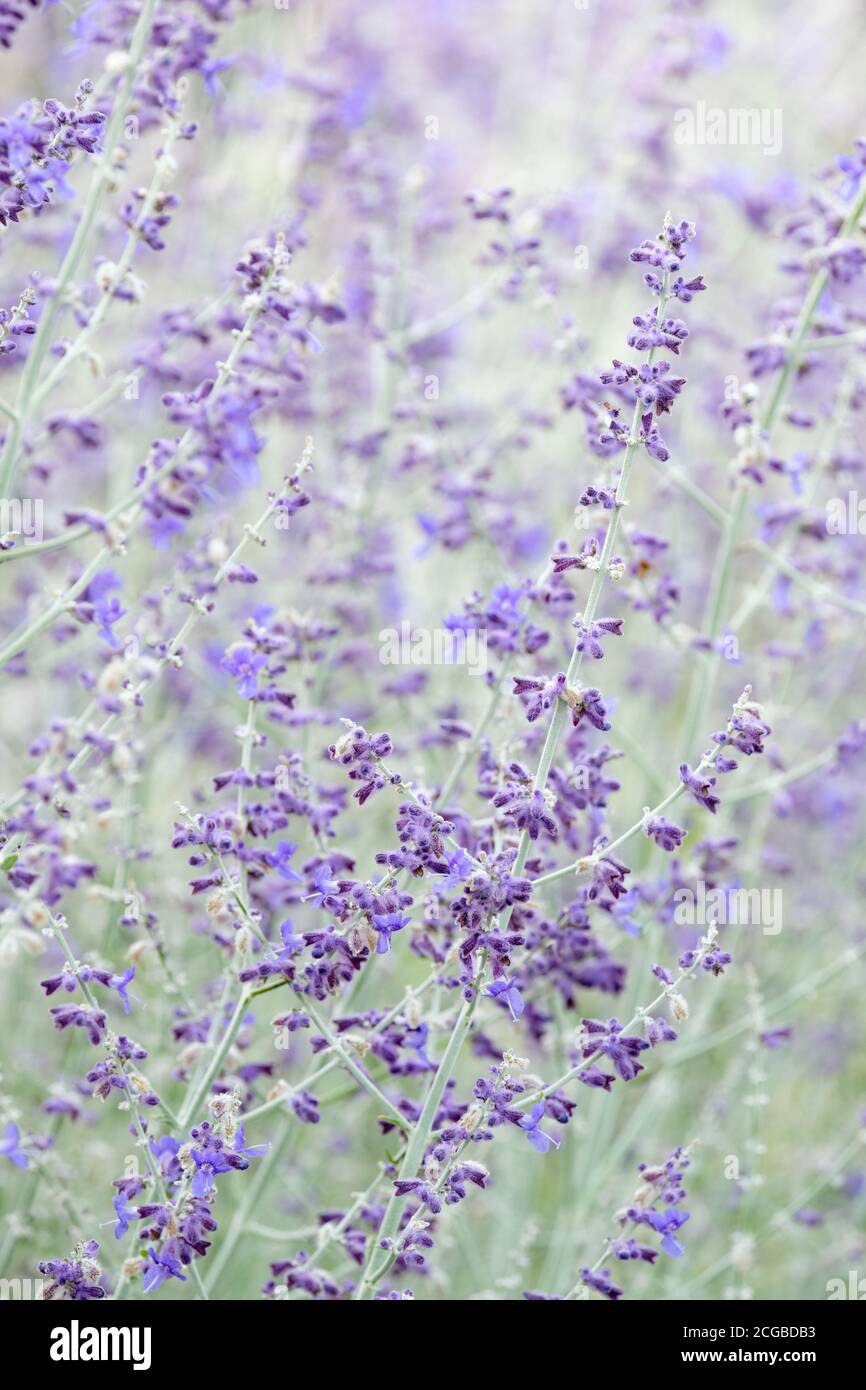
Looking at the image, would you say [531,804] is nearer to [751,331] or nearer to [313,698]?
[313,698]

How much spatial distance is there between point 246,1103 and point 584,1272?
92 centimetres

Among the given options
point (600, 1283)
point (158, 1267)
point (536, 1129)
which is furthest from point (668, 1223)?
point (158, 1267)

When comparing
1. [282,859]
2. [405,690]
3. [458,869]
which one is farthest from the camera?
[405,690]

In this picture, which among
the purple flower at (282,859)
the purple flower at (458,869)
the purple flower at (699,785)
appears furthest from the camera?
the purple flower at (282,859)

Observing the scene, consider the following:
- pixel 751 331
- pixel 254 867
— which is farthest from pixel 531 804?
pixel 751 331

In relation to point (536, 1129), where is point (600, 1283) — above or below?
below

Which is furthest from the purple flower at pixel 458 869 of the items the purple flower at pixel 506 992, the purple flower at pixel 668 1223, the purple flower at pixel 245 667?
the purple flower at pixel 668 1223

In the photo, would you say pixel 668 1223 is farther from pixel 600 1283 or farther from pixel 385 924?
pixel 385 924

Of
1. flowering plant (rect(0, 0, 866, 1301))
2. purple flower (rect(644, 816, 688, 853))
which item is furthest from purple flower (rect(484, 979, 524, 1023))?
purple flower (rect(644, 816, 688, 853))

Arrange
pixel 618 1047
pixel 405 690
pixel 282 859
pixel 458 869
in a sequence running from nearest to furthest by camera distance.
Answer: pixel 458 869 < pixel 618 1047 < pixel 282 859 < pixel 405 690

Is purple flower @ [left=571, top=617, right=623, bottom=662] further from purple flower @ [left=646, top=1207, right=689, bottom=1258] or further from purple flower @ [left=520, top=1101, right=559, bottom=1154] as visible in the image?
purple flower @ [left=646, top=1207, right=689, bottom=1258]

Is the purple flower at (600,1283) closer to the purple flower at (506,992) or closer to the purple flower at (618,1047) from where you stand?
the purple flower at (618,1047)

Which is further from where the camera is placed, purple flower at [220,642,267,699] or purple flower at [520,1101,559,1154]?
purple flower at [220,642,267,699]
